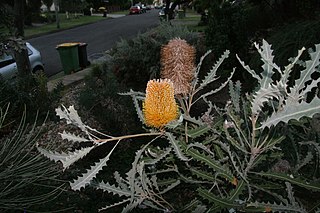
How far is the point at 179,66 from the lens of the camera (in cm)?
213

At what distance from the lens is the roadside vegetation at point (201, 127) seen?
5.67ft

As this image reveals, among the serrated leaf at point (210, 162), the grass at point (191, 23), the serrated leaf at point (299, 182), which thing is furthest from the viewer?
the grass at point (191, 23)

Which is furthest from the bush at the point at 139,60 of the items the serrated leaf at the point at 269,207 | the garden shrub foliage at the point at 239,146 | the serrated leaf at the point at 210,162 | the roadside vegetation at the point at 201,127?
the serrated leaf at the point at 269,207

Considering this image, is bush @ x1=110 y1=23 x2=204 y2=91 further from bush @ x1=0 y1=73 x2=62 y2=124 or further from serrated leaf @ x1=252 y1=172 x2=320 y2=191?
serrated leaf @ x1=252 y1=172 x2=320 y2=191

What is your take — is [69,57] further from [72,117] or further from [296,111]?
[296,111]

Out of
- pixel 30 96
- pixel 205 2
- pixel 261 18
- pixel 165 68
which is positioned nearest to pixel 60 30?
pixel 205 2

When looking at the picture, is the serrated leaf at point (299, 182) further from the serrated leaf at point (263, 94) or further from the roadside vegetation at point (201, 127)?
the serrated leaf at point (263, 94)

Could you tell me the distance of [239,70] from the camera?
834cm

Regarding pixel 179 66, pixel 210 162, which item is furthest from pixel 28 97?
pixel 210 162

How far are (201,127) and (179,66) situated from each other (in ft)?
1.33

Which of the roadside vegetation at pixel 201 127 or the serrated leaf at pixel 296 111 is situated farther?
the roadside vegetation at pixel 201 127

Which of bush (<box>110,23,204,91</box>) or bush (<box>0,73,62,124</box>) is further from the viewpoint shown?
bush (<box>110,23,204,91</box>)

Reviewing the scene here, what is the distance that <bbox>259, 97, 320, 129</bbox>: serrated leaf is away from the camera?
1.38 metres

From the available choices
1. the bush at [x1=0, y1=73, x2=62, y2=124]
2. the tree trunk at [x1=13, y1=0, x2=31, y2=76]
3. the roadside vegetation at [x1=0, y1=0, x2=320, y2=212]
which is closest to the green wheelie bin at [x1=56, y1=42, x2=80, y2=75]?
the tree trunk at [x1=13, y1=0, x2=31, y2=76]
